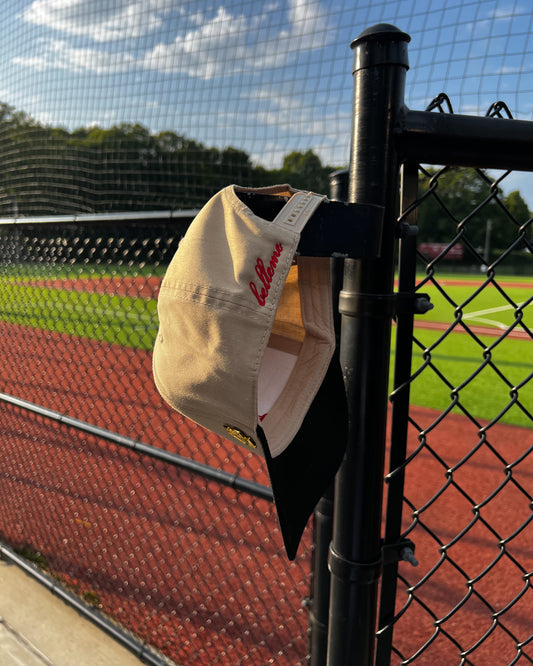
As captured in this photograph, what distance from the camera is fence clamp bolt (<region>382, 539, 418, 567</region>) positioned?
3.11ft

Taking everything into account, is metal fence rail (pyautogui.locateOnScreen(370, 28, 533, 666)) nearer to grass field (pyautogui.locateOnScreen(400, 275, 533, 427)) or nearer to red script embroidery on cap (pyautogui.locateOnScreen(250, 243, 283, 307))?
grass field (pyautogui.locateOnScreen(400, 275, 533, 427))

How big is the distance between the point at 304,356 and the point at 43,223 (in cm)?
151

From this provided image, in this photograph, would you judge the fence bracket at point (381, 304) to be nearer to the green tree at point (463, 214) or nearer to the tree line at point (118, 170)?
the green tree at point (463, 214)

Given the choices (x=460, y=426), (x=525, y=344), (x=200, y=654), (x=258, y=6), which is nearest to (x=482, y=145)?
(x=200, y=654)

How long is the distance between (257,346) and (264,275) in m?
0.09

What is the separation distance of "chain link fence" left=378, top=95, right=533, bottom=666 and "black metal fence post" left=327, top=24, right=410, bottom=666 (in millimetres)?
73

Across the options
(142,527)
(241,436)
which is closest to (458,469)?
(142,527)

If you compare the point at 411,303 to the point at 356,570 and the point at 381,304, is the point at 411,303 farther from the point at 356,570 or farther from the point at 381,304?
the point at 356,570

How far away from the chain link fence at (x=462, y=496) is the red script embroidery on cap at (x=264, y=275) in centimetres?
33

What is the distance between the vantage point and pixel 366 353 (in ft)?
2.79

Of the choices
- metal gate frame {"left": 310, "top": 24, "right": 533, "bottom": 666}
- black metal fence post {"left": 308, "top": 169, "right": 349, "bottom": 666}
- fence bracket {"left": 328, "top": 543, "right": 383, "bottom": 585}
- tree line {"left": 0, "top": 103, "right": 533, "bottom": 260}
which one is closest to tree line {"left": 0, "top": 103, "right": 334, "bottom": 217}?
tree line {"left": 0, "top": 103, "right": 533, "bottom": 260}

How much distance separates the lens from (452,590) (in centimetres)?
272

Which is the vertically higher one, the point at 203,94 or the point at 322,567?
the point at 203,94

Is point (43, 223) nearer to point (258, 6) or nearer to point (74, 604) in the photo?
point (74, 604)
